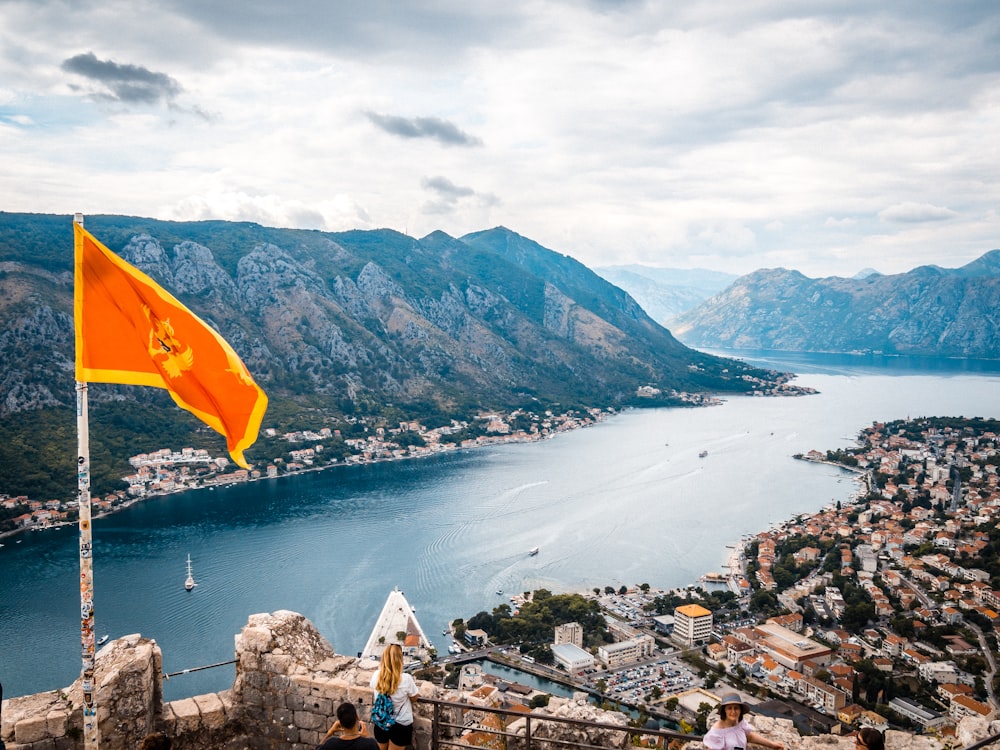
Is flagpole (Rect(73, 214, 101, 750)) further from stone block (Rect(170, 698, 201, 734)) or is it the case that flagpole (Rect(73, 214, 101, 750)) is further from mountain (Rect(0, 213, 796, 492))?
mountain (Rect(0, 213, 796, 492))

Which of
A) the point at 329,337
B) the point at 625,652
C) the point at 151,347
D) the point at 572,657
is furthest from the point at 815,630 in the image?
the point at 329,337

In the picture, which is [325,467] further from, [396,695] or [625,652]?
[396,695]

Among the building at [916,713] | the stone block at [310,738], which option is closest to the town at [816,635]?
the building at [916,713]

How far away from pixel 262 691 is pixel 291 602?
25.4 m

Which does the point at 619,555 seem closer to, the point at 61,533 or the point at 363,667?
the point at 61,533

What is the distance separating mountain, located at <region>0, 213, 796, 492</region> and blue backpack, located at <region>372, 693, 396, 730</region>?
44.6 meters

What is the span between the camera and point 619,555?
116ft

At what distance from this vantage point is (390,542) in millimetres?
37188

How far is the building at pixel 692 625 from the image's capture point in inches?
985

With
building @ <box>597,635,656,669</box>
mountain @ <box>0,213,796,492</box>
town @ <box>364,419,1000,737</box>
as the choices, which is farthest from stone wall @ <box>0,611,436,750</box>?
mountain @ <box>0,213,796,492</box>

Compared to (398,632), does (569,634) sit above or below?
below

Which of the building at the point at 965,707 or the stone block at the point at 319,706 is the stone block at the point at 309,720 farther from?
the building at the point at 965,707

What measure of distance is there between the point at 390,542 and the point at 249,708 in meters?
32.9

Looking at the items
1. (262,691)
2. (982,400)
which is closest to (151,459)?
(262,691)
